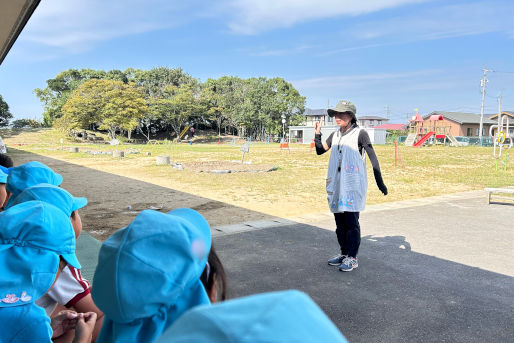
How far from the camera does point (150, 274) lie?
0.82m

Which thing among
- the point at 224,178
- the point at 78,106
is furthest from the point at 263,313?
the point at 78,106

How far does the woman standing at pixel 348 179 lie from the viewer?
391 centimetres

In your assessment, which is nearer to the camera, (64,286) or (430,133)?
(64,286)

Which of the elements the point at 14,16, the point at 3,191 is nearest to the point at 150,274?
Answer: the point at 3,191

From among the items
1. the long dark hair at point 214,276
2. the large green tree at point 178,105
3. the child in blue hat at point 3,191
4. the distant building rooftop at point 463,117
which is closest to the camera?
the long dark hair at point 214,276

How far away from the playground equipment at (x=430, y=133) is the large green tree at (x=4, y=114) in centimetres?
4799

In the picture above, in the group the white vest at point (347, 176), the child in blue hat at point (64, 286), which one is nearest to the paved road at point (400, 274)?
the white vest at point (347, 176)

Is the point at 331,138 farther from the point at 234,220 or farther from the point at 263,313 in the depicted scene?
the point at 263,313

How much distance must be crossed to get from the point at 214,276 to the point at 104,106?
38802 millimetres

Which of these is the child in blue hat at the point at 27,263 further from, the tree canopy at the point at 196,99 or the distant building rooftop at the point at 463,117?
the distant building rooftop at the point at 463,117

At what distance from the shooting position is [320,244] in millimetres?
4914

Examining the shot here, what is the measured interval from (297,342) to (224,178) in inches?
483

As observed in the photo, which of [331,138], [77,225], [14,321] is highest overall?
[331,138]

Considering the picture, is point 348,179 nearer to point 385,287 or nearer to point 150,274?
point 385,287
